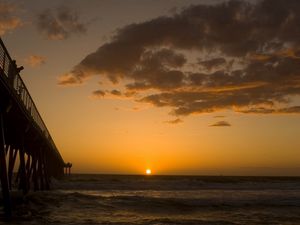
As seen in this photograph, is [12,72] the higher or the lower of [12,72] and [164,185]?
the higher

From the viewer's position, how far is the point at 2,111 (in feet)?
49.9

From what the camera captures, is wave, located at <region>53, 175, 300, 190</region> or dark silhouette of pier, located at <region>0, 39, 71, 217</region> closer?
dark silhouette of pier, located at <region>0, 39, 71, 217</region>

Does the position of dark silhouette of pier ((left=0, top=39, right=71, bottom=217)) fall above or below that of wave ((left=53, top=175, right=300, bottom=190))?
above

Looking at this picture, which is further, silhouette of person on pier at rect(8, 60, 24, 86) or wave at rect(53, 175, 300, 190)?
wave at rect(53, 175, 300, 190)

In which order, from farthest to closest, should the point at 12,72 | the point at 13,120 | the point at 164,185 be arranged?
1. the point at 164,185
2. the point at 13,120
3. the point at 12,72

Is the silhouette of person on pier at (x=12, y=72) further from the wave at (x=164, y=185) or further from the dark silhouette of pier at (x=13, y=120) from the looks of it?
the wave at (x=164, y=185)

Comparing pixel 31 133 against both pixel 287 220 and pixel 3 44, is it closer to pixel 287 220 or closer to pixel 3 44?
pixel 3 44

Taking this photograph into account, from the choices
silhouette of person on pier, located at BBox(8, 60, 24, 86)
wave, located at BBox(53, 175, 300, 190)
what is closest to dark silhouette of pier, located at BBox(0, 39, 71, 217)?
silhouette of person on pier, located at BBox(8, 60, 24, 86)

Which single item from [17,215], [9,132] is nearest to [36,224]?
[17,215]

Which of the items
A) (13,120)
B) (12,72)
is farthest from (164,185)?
(12,72)

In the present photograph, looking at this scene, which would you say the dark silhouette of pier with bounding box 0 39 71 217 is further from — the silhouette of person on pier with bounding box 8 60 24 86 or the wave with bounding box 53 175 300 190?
the wave with bounding box 53 175 300 190

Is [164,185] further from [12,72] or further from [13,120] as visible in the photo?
[12,72]

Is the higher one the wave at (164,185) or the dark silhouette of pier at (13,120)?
the dark silhouette of pier at (13,120)

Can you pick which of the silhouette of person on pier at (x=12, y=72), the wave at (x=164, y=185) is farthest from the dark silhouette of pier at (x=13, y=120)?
the wave at (x=164, y=185)
